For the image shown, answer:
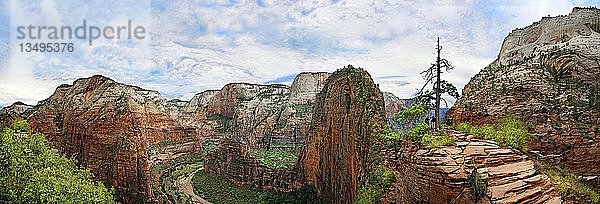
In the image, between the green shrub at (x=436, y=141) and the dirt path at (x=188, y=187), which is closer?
the green shrub at (x=436, y=141)

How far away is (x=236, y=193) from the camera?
3722 cm

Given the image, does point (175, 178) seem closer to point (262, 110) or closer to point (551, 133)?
point (262, 110)

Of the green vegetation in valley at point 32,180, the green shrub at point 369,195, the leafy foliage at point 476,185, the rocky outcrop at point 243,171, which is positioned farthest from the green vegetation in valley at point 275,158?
the leafy foliage at point 476,185

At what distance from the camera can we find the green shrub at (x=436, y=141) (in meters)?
10.5

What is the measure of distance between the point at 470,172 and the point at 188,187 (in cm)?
3251

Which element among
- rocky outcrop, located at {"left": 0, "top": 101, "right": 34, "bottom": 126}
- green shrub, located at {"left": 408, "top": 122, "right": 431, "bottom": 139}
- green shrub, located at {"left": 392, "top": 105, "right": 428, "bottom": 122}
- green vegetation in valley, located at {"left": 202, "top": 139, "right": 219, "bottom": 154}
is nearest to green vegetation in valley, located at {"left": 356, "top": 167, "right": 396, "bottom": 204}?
green shrub, located at {"left": 408, "top": 122, "right": 431, "bottom": 139}

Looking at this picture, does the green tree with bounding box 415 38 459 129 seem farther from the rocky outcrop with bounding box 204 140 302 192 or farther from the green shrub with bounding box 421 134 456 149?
the rocky outcrop with bounding box 204 140 302 192

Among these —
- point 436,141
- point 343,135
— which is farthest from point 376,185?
point 343,135

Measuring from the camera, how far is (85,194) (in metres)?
15.9

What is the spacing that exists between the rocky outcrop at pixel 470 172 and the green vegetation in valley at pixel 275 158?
26.6m

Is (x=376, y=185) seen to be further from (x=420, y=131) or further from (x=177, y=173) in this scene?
(x=177, y=173)

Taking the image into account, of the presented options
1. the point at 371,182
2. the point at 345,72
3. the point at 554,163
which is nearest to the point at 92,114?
the point at 345,72

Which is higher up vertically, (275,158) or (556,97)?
(556,97)

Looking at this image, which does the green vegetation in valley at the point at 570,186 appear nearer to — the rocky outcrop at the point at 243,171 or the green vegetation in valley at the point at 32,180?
the green vegetation in valley at the point at 32,180
